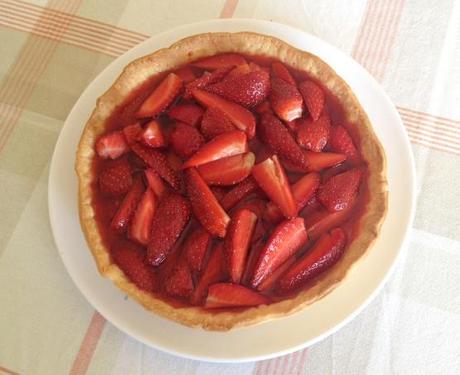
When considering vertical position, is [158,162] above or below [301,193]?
below

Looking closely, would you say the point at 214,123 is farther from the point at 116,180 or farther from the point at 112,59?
the point at 112,59

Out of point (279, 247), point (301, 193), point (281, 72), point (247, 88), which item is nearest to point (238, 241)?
point (279, 247)

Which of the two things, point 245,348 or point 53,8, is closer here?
point 245,348

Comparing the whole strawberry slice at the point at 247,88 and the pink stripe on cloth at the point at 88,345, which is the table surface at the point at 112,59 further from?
the whole strawberry slice at the point at 247,88

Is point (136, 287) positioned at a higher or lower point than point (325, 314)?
lower

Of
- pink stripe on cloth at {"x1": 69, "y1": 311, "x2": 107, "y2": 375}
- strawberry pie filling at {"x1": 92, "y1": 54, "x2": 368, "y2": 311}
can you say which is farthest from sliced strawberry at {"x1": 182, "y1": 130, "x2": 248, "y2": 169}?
pink stripe on cloth at {"x1": 69, "y1": 311, "x2": 107, "y2": 375}

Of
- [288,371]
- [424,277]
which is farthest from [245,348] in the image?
[424,277]

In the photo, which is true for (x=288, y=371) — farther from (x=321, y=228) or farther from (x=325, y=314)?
(x=321, y=228)
